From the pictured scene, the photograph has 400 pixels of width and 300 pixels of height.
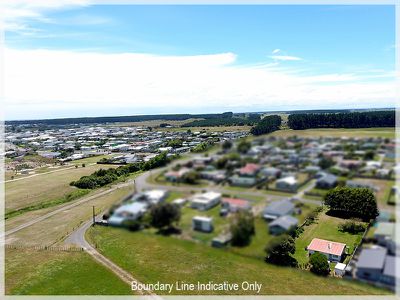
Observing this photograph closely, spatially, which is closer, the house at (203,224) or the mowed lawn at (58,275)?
the house at (203,224)

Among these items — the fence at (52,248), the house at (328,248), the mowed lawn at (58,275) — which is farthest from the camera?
the fence at (52,248)

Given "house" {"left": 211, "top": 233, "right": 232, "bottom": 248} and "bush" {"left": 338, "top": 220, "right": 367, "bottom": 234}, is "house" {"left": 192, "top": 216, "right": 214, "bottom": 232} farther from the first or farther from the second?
"bush" {"left": 338, "top": 220, "right": 367, "bottom": 234}

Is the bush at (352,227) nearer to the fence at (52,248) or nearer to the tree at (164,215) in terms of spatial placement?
the fence at (52,248)

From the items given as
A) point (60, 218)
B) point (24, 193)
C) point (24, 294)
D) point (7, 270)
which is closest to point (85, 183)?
point (24, 193)

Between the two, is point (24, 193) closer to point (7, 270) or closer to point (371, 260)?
point (7, 270)

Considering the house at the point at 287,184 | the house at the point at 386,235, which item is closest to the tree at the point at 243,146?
the house at the point at 287,184

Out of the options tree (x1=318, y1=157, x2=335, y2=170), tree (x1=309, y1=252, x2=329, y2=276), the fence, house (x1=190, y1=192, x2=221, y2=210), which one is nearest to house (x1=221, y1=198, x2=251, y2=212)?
house (x1=190, y1=192, x2=221, y2=210)
